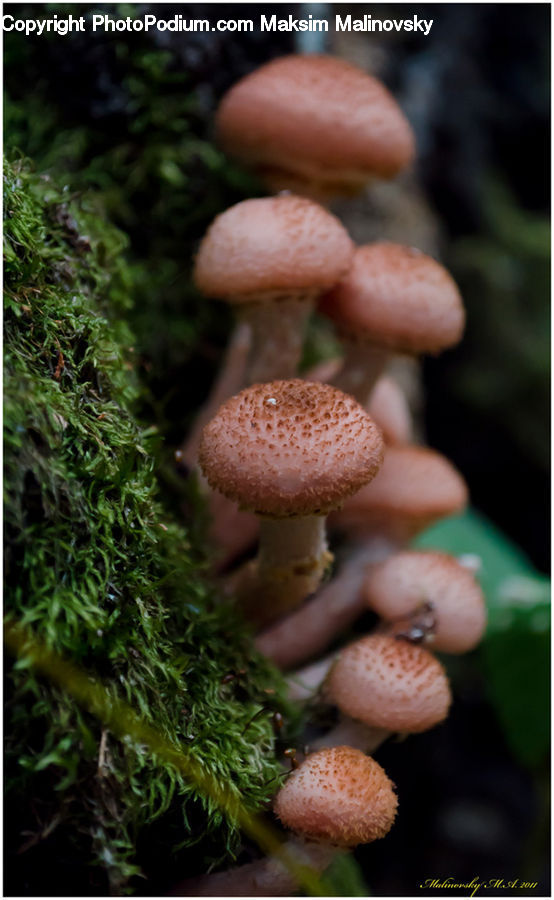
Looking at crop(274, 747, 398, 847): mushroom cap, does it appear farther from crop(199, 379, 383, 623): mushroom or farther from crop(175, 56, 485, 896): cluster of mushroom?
crop(199, 379, 383, 623): mushroom

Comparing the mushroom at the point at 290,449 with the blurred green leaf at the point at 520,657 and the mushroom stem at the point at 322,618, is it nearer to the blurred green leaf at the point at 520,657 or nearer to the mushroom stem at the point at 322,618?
the mushroom stem at the point at 322,618

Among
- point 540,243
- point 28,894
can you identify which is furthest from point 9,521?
point 540,243

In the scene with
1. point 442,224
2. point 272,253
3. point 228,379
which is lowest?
point 228,379

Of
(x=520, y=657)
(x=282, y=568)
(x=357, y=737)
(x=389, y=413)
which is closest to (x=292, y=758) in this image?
(x=357, y=737)

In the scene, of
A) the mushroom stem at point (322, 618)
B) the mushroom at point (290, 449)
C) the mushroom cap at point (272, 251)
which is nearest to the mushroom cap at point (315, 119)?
the mushroom cap at point (272, 251)

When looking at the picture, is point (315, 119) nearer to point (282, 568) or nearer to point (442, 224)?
point (282, 568)

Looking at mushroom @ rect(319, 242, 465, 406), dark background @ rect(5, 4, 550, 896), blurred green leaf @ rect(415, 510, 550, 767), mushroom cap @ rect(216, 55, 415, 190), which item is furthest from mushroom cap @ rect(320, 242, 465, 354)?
blurred green leaf @ rect(415, 510, 550, 767)

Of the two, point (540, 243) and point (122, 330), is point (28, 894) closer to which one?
point (122, 330)
